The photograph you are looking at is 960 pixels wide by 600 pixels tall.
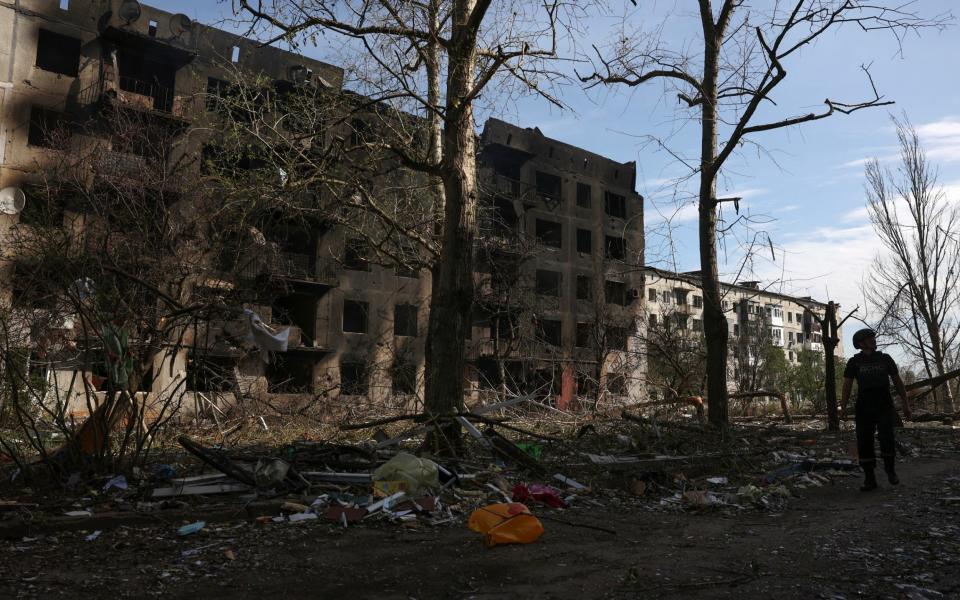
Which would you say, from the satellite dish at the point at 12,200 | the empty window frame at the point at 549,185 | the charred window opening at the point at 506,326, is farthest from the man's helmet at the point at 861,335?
the empty window frame at the point at 549,185

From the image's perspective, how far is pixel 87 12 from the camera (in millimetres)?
23359

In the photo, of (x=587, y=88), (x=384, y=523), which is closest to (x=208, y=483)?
(x=384, y=523)

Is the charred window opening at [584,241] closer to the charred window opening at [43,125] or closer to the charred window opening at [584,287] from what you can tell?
the charred window opening at [584,287]

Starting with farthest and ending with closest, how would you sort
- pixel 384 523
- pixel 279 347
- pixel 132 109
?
pixel 132 109
pixel 279 347
pixel 384 523

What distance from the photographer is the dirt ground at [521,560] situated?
3.83 meters

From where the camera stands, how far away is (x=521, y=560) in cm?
447

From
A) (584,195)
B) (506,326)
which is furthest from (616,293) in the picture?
(506,326)

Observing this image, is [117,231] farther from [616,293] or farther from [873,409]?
[616,293]

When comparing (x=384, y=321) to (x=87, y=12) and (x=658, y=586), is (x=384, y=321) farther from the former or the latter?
(x=658, y=586)

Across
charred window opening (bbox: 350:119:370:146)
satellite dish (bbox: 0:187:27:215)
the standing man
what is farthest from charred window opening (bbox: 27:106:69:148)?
the standing man

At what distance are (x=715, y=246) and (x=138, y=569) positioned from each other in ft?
34.0

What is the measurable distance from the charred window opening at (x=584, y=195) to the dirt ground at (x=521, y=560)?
33.0 metres

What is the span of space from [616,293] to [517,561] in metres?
35.4

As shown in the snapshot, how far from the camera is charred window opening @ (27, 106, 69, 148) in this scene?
854 inches
